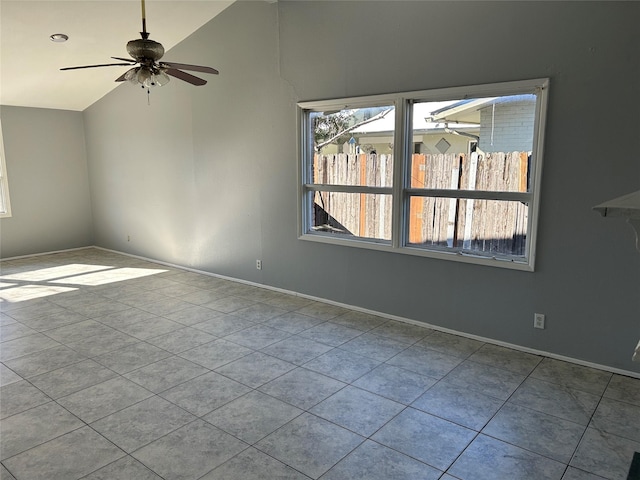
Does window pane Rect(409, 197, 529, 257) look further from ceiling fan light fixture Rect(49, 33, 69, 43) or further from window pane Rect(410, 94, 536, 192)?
ceiling fan light fixture Rect(49, 33, 69, 43)

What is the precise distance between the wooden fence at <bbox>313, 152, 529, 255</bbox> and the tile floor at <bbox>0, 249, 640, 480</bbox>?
0.85 meters

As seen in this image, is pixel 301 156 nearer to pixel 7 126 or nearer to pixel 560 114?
pixel 560 114

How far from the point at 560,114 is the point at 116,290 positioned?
4.85m

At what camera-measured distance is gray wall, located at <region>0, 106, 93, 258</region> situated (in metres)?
6.85

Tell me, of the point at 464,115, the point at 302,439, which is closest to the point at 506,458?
→ the point at 302,439

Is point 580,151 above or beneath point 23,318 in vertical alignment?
above

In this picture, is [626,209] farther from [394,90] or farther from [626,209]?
[394,90]

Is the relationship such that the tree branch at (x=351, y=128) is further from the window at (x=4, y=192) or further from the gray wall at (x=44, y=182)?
the window at (x=4, y=192)

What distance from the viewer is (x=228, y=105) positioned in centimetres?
520

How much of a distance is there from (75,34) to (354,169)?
3.38 meters

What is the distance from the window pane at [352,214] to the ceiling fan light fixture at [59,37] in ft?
10.5

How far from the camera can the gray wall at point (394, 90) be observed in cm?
300

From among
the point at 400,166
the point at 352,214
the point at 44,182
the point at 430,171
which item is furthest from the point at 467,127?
the point at 44,182

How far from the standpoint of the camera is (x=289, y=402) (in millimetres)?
2750
